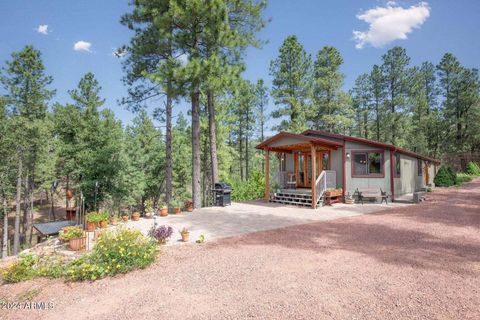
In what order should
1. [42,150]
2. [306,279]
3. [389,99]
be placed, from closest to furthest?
[306,279], [42,150], [389,99]

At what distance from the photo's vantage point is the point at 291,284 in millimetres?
4023

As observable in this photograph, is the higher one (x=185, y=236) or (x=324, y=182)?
(x=324, y=182)

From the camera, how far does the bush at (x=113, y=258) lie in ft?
15.0

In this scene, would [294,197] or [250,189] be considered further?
[250,189]

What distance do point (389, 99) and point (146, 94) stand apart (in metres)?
25.8

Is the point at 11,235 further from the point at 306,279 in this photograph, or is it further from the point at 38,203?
the point at 306,279

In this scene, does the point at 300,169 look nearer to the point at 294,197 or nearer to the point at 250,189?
the point at 294,197

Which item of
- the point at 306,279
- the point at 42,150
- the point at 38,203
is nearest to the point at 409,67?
the point at 306,279

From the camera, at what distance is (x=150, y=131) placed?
26312mm

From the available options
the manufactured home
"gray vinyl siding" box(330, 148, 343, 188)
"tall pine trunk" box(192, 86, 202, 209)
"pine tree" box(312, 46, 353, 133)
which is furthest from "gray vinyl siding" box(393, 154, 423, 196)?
"tall pine trunk" box(192, 86, 202, 209)

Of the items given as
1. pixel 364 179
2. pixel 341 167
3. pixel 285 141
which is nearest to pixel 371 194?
pixel 364 179

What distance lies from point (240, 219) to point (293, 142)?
207 inches

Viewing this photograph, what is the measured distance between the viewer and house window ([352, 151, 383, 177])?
13.7 m

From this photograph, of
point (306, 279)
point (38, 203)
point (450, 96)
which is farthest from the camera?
point (38, 203)
